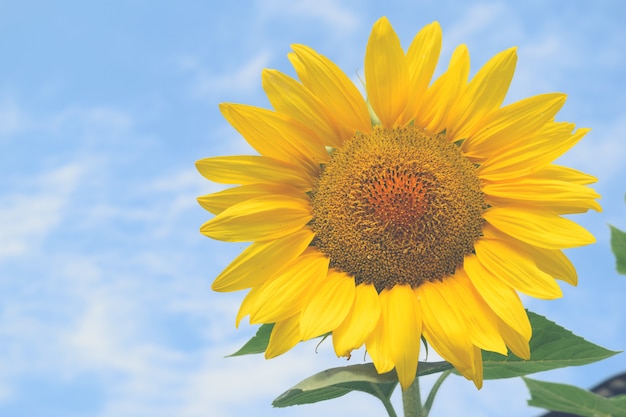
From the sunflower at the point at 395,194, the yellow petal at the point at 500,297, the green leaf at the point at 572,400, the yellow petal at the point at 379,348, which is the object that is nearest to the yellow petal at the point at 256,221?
the sunflower at the point at 395,194

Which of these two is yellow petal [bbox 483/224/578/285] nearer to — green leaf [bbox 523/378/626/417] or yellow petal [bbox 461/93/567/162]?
yellow petal [bbox 461/93/567/162]

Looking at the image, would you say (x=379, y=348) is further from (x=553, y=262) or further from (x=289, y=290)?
(x=553, y=262)

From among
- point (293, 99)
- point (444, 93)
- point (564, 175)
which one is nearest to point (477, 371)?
point (564, 175)

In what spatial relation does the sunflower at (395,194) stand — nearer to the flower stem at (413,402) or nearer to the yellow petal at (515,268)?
the yellow petal at (515,268)

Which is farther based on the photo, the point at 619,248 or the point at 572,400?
the point at 619,248

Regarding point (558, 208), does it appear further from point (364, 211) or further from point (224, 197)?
point (224, 197)
